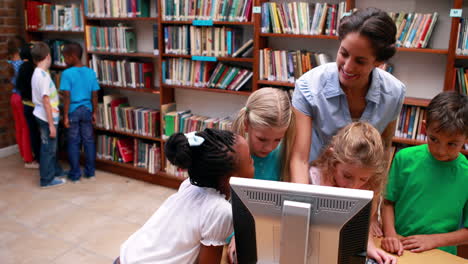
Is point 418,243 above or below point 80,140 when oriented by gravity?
above

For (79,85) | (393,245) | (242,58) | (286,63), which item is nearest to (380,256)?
(393,245)

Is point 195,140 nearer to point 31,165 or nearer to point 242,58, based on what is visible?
point 242,58

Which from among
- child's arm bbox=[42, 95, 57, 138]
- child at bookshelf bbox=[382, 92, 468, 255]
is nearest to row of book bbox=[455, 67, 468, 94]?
child at bookshelf bbox=[382, 92, 468, 255]

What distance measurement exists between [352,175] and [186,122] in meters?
2.40

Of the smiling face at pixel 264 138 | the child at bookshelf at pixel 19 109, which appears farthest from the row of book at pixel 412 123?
the child at bookshelf at pixel 19 109

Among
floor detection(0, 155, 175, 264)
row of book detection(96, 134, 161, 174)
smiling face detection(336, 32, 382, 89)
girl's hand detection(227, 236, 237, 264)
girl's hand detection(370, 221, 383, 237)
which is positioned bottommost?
floor detection(0, 155, 175, 264)

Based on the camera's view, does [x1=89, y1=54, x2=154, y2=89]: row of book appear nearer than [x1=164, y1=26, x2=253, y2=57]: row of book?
No

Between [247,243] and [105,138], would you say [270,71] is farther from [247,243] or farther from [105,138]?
[247,243]

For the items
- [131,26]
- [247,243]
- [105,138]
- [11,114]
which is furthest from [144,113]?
[247,243]

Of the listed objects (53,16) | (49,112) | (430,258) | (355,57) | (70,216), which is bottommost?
(70,216)

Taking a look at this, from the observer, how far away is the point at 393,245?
142 centimetres

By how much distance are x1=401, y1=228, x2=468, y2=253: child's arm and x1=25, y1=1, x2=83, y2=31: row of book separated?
3.81 metres

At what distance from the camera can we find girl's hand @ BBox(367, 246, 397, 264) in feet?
4.37

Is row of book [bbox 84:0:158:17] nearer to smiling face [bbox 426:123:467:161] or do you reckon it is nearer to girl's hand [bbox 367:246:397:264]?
smiling face [bbox 426:123:467:161]
